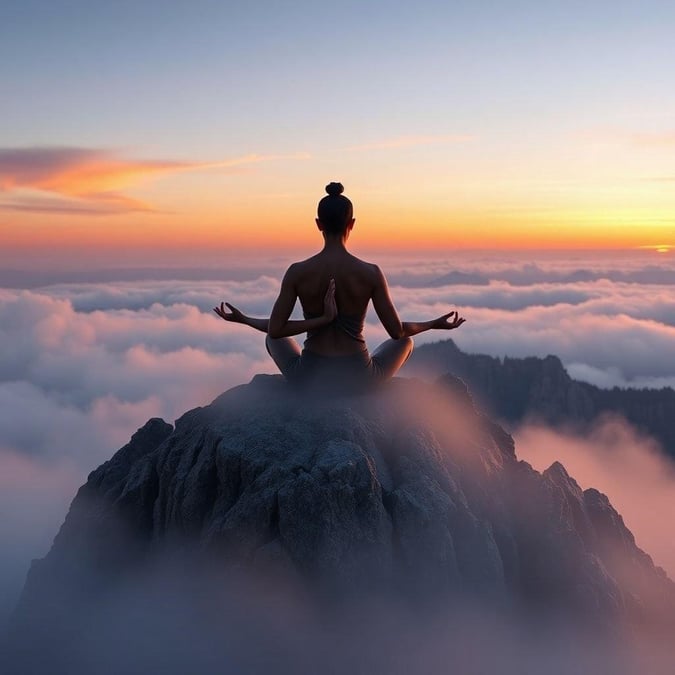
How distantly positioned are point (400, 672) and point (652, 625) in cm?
827

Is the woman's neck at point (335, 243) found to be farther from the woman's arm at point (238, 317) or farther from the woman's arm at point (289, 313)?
the woman's arm at point (238, 317)

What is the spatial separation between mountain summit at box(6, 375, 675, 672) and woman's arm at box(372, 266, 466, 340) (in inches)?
78.9

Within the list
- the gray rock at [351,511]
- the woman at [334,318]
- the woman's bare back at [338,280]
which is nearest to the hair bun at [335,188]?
the woman at [334,318]

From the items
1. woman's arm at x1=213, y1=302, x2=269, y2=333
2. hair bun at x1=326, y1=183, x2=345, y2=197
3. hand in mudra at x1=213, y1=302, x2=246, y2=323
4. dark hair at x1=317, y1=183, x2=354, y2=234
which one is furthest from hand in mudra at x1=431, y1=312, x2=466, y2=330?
hand in mudra at x1=213, y1=302, x2=246, y2=323

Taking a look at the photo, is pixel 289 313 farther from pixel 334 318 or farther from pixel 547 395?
pixel 547 395

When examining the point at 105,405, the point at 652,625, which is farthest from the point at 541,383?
the point at 652,625

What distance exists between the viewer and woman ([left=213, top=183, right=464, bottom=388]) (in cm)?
1797

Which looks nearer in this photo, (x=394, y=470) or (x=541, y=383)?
(x=394, y=470)

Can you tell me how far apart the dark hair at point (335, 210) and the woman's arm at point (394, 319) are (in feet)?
4.59

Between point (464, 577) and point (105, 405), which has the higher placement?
point (464, 577)

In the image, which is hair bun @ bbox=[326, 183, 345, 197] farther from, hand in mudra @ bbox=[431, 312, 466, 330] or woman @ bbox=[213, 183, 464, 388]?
hand in mudra @ bbox=[431, 312, 466, 330]

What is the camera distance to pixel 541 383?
159m

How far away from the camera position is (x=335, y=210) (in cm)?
1791

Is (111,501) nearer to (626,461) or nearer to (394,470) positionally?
(394,470)
